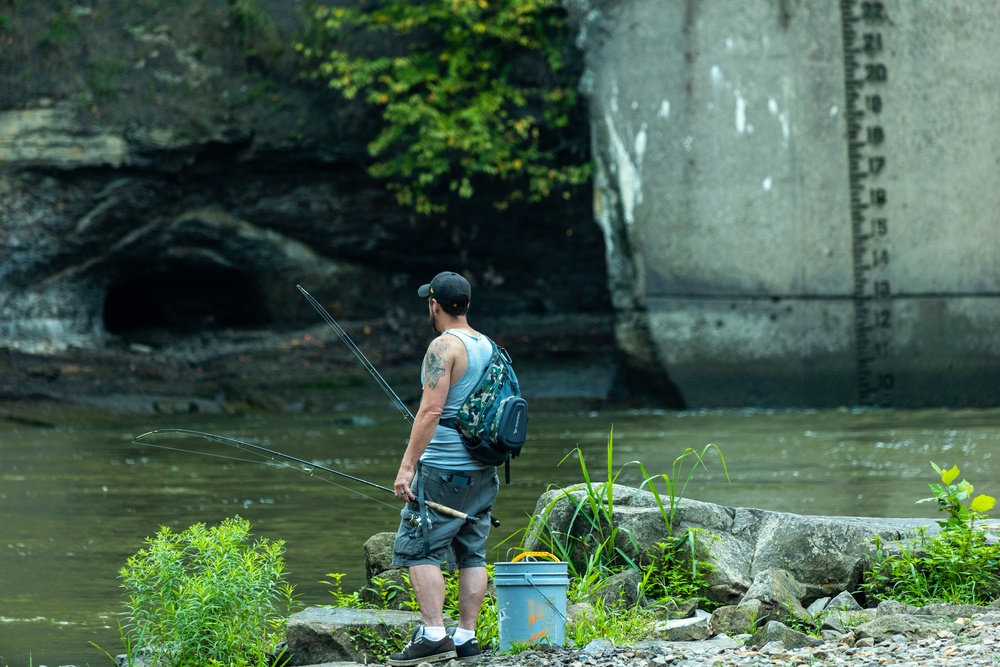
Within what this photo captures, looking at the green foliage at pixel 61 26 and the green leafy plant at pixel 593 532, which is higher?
the green foliage at pixel 61 26

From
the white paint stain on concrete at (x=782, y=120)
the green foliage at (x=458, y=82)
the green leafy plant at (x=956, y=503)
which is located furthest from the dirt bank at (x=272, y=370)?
the green leafy plant at (x=956, y=503)

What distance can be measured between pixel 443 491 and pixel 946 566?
2213 millimetres

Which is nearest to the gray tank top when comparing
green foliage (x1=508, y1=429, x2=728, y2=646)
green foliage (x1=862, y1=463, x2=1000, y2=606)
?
green foliage (x1=508, y1=429, x2=728, y2=646)

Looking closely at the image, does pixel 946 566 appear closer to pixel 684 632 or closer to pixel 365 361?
pixel 684 632

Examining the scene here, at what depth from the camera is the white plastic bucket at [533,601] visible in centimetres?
450

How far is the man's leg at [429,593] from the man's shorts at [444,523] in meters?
0.03

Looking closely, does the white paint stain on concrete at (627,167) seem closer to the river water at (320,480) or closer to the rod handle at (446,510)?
the river water at (320,480)

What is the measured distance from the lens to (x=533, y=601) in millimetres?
4504

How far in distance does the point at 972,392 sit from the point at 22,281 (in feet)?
43.2

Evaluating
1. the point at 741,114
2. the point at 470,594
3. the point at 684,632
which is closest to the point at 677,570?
the point at 684,632

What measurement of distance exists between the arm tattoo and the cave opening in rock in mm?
14957

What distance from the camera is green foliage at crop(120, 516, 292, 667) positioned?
4.49 meters

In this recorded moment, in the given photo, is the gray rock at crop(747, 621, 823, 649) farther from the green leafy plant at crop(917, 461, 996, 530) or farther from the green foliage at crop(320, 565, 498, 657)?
the green leafy plant at crop(917, 461, 996, 530)

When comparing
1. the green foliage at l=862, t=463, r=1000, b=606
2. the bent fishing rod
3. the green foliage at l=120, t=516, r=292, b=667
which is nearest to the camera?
the green foliage at l=120, t=516, r=292, b=667
